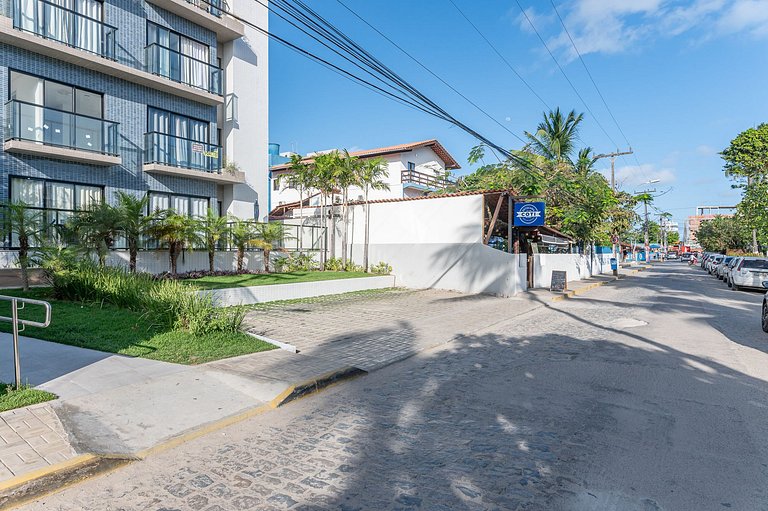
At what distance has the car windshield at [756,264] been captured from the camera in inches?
906

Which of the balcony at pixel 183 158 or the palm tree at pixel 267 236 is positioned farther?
the palm tree at pixel 267 236

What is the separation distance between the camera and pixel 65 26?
15758mm

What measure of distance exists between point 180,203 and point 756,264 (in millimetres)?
28534

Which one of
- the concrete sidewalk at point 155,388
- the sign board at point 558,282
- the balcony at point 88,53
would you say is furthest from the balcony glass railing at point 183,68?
the sign board at point 558,282

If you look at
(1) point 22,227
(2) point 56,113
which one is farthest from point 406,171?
(1) point 22,227

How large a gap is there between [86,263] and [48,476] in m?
10.1

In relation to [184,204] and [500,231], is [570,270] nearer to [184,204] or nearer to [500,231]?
[500,231]

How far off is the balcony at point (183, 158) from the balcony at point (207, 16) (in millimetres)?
5412

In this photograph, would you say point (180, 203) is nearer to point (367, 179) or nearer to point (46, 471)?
point (367, 179)

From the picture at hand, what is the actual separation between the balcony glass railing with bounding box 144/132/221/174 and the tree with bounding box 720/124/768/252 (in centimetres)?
3331

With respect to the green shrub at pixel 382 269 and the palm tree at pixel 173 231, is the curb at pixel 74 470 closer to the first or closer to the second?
the palm tree at pixel 173 231

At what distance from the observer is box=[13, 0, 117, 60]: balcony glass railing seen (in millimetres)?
14906

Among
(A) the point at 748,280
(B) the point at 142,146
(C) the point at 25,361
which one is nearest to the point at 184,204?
(B) the point at 142,146

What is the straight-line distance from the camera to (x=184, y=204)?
19.7 meters
